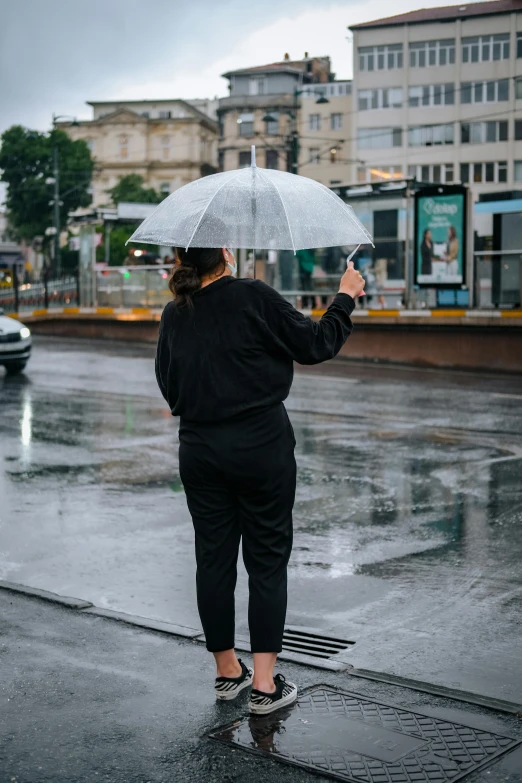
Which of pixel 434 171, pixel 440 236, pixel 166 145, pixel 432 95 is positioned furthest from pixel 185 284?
pixel 166 145

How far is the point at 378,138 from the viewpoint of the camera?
76.1m

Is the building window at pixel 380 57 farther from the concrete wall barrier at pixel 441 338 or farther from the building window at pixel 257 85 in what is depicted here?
the concrete wall barrier at pixel 441 338

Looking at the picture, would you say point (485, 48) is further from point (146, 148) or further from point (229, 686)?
point (229, 686)

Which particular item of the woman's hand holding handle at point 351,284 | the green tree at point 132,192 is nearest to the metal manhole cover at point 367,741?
the woman's hand holding handle at point 351,284

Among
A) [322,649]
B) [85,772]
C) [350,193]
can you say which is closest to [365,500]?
[322,649]

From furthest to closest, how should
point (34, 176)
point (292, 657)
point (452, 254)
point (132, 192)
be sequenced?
1. point (132, 192)
2. point (34, 176)
3. point (452, 254)
4. point (292, 657)

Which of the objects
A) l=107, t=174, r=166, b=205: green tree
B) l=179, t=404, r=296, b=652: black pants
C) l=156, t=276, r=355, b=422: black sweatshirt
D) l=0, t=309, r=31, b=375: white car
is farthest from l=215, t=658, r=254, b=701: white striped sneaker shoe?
l=107, t=174, r=166, b=205: green tree

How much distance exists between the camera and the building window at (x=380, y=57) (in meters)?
74.3

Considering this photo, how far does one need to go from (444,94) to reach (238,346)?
73581 millimetres

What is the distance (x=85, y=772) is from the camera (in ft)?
11.4

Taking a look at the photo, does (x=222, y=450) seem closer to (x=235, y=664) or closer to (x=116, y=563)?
(x=235, y=664)

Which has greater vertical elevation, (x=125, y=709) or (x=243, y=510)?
(x=243, y=510)

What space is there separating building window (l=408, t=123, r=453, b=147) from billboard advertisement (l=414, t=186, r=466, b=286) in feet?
172

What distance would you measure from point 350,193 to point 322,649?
2098cm
